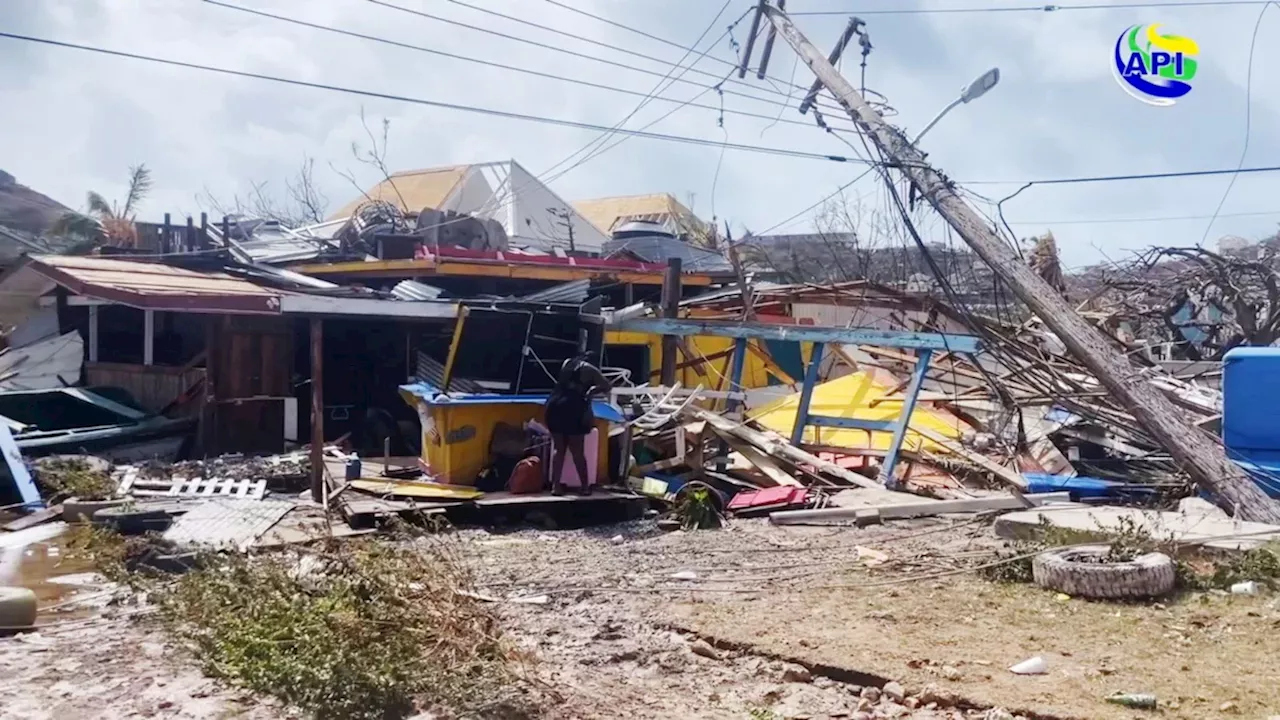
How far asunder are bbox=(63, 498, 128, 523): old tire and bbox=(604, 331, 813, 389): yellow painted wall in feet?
25.4

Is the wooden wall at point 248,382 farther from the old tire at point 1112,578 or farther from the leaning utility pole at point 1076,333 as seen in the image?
the old tire at point 1112,578

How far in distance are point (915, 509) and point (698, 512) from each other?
205 cm

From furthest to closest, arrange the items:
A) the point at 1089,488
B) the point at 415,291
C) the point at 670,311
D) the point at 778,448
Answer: the point at 415,291 < the point at 670,311 < the point at 778,448 < the point at 1089,488

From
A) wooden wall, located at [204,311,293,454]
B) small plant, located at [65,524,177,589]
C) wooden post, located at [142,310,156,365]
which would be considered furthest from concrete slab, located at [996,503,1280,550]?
wooden post, located at [142,310,156,365]

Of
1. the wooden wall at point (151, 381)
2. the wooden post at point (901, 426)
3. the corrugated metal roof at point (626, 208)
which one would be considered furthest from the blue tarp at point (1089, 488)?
the corrugated metal roof at point (626, 208)

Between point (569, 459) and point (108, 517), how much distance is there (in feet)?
14.3

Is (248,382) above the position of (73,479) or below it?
above

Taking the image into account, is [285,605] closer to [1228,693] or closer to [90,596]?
[90,596]

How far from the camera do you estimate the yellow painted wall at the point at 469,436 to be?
11.6 m

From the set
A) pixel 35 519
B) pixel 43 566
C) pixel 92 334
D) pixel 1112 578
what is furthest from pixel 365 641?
pixel 92 334

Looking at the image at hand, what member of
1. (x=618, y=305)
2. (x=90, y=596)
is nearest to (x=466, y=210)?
(x=618, y=305)

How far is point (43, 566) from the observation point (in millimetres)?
9141

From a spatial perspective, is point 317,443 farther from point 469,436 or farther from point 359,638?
point 359,638

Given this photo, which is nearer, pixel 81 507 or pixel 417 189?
pixel 81 507
